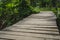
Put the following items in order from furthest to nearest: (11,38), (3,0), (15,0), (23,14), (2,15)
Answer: (23,14)
(15,0)
(3,0)
(2,15)
(11,38)

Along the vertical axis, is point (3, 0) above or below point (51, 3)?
above

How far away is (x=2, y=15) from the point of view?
497 cm

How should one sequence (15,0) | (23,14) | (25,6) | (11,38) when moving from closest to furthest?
(11,38), (15,0), (23,14), (25,6)

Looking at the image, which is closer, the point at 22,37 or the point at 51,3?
the point at 22,37

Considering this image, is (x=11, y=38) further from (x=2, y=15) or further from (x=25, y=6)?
(x=25, y=6)

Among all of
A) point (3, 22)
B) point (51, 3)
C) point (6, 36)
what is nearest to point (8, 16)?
point (3, 22)

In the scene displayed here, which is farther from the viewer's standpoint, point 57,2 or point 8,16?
point 57,2

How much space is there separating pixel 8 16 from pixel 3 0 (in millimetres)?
488

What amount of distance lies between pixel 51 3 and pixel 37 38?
1129cm

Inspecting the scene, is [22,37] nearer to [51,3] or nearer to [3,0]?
[3,0]

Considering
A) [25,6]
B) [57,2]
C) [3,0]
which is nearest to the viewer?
[3,0]

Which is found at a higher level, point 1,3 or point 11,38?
point 1,3

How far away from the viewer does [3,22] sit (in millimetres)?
5059

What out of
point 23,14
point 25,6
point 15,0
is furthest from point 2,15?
point 25,6
